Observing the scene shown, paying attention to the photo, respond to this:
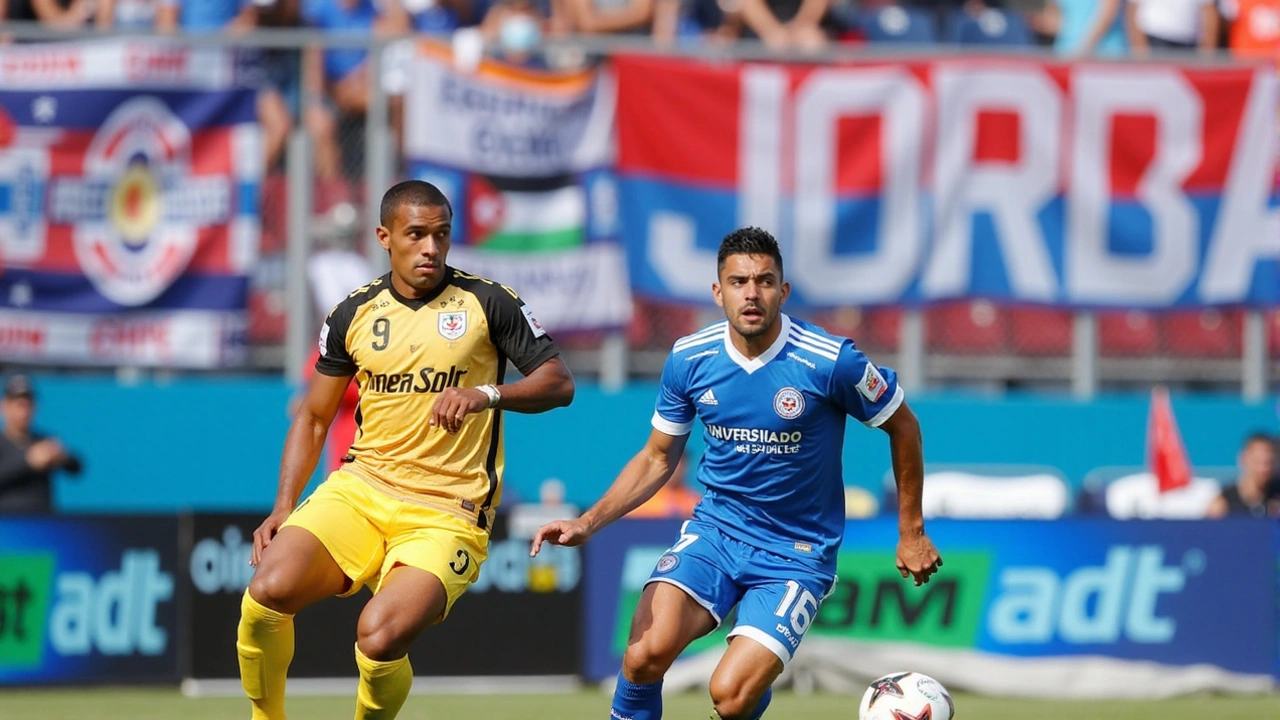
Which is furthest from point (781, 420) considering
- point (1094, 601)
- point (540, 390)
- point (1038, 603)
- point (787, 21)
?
point (787, 21)

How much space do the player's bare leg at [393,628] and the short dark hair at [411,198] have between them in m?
1.52

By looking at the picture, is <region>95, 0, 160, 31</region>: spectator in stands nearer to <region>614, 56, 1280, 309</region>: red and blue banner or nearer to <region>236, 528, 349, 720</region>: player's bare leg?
<region>614, 56, 1280, 309</region>: red and blue banner

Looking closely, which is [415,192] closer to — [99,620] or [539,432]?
[99,620]

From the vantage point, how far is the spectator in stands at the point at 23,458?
44.5 ft

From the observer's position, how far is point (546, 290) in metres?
14.8

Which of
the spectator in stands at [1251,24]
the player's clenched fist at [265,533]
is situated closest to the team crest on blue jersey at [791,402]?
the player's clenched fist at [265,533]

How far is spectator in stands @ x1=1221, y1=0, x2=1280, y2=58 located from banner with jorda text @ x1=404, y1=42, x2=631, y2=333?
5.66 m

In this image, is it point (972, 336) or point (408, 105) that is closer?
point (408, 105)

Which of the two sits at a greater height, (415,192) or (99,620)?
(415,192)

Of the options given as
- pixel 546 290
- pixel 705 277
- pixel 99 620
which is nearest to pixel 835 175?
pixel 705 277

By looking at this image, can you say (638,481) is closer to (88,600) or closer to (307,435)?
(307,435)

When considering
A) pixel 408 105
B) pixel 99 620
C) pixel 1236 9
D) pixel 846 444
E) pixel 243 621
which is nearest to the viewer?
pixel 243 621

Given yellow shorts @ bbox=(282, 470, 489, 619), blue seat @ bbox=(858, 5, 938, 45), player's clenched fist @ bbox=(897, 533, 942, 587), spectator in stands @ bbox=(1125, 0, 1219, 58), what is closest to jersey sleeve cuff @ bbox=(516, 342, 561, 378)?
yellow shorts @ bbox=(282, 470, 489, 619)

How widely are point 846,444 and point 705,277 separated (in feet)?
6.10
